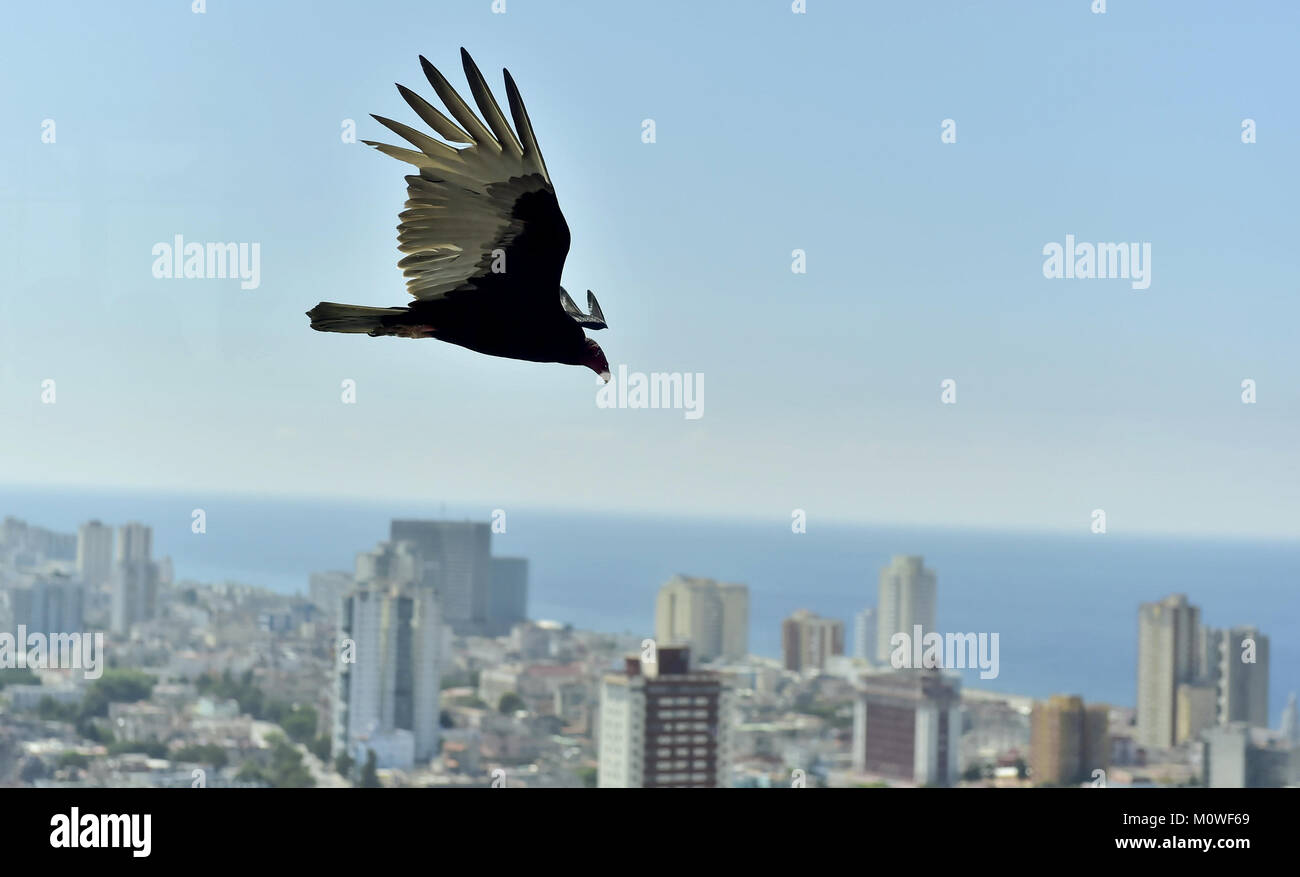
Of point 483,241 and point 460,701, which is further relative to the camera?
point 460,701

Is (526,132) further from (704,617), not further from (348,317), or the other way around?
(704,617)

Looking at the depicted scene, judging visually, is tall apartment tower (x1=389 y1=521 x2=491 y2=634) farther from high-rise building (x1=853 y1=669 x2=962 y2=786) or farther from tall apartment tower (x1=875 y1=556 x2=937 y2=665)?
tall apartment tower (x1=875 y1=556 x2=937 y2=665)

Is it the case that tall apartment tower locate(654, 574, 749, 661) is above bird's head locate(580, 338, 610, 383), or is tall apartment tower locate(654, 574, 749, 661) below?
below

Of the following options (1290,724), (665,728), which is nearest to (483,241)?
(665,728)

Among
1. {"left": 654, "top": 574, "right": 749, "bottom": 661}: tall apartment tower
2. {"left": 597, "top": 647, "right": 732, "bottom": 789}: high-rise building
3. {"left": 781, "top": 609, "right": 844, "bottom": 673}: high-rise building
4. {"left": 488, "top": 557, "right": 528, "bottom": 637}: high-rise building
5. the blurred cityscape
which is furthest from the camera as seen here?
{"left": 781, "top": 609, "right": 844, "bottom": 673}: high-rise building

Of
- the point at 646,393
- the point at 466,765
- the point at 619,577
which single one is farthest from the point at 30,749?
the point at 646,393

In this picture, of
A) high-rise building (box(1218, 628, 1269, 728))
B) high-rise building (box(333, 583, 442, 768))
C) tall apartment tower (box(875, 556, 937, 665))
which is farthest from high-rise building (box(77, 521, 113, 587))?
high-rise building (box(1218, 628, 1269, 728))
